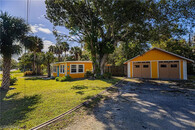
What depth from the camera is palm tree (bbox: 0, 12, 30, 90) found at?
6.53 m

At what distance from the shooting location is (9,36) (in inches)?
263

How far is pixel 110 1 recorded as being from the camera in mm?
7168

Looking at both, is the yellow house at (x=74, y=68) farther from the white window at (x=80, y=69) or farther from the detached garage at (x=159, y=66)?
the detached garage at (x=159, y=66)

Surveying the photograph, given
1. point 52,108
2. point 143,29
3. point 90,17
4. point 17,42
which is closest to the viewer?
point 52,108

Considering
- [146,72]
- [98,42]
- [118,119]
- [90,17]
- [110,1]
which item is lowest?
[118,119]

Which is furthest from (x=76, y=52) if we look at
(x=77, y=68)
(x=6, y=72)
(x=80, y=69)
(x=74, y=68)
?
(x=6, y=72)

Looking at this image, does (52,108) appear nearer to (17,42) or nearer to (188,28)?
(17,42)

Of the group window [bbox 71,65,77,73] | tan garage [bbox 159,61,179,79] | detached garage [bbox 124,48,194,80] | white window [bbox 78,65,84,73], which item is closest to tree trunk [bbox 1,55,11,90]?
window [bbox 71,65,77,73]

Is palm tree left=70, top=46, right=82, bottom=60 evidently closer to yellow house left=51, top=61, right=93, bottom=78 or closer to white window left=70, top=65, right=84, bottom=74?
yellow house left=51, top=61, right=93, bottom=78

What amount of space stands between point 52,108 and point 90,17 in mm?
10704

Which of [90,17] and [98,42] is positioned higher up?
[90,17]

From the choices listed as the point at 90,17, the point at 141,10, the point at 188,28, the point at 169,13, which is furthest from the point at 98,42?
the point at 188,28

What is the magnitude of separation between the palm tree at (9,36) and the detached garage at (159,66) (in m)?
13.6

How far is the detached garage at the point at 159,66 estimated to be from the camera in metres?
12.1
